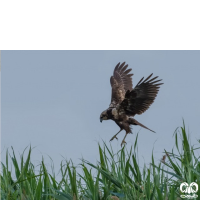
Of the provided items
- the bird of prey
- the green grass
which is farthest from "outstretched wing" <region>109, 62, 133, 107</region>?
the green grass

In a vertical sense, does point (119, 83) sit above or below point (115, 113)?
above

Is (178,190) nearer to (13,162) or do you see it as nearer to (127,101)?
(13,162)

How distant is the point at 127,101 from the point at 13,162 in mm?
5278

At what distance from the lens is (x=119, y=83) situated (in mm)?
13508

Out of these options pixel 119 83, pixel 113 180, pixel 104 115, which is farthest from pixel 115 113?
pixel 113 180

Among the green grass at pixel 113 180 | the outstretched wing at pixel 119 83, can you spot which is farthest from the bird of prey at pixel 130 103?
the green grass at pixel 113 180

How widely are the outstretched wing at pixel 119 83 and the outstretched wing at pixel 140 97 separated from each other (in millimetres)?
1004

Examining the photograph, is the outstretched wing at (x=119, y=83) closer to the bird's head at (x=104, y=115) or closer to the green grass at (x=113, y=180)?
the bird's head at (x=104, y=115)

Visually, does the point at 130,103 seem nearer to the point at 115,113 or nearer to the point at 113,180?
the point at 115,113

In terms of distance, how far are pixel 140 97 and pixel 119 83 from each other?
2.29 metres

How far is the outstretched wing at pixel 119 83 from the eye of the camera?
1280cm

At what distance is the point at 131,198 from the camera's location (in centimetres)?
555
